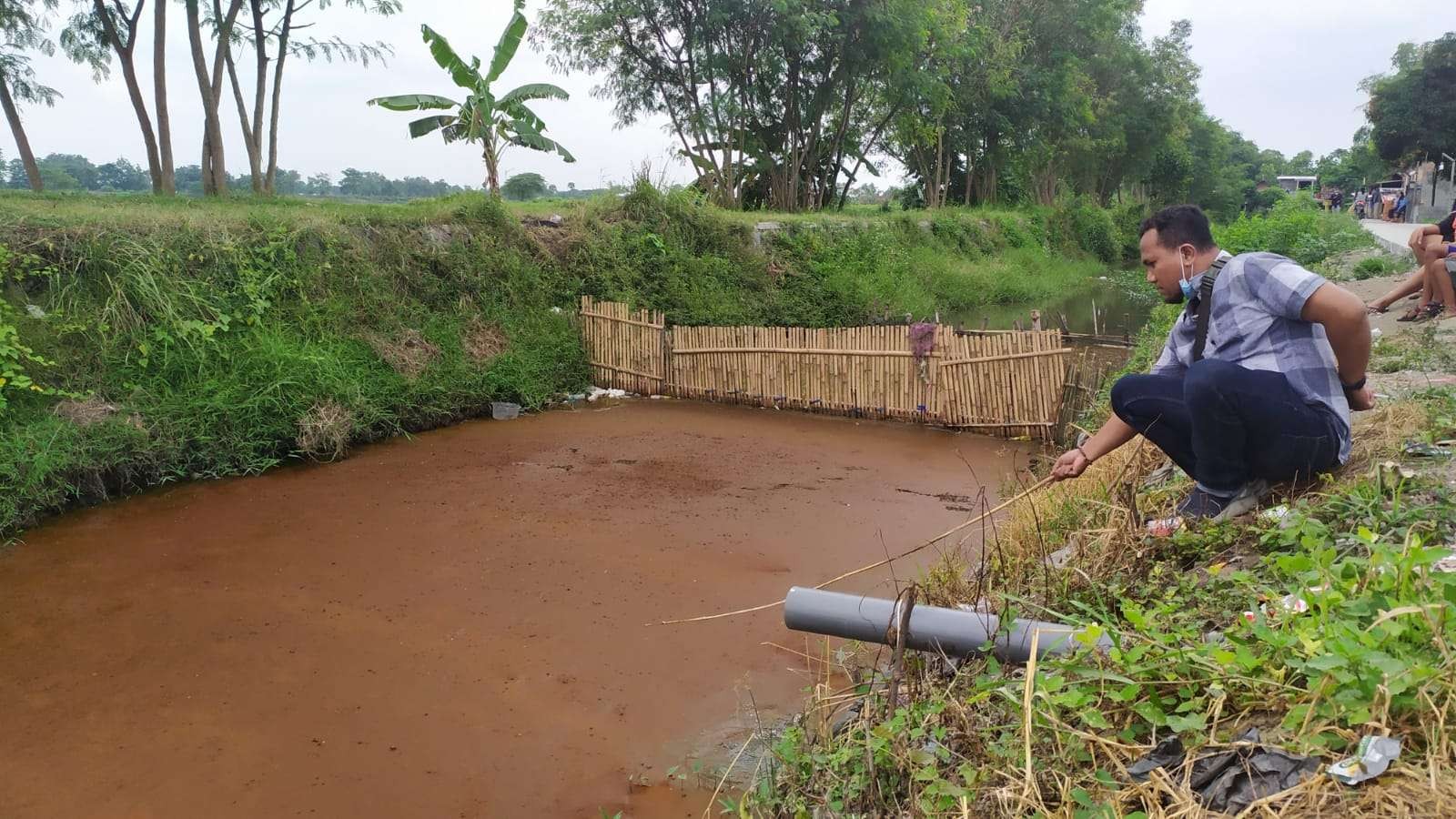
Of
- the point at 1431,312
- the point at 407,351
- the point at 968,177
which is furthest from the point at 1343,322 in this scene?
the point at 968,177

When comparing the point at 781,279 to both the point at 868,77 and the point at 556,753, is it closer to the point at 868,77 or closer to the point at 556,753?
the point at 868,77

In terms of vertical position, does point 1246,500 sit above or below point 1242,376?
below

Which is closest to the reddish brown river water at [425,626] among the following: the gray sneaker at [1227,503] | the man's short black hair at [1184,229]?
the gray sneaker at [1227,503]

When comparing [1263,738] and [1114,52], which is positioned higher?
[1114,52]

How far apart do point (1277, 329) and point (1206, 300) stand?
0.25m

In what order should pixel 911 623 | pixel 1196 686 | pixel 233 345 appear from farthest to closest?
pixel 233 345 → pixel 911 623 → pixel 1196 686

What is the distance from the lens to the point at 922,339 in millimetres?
8594

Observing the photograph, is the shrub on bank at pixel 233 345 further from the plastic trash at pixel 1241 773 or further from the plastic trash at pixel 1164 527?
the plastic trash at pixel 1241 773

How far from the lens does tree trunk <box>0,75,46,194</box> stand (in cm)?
1369

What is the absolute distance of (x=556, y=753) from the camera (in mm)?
3406

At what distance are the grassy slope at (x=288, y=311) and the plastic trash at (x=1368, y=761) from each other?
7097mm

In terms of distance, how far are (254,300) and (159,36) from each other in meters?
7.92

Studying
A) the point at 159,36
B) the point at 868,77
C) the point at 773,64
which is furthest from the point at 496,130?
the point at 868,77

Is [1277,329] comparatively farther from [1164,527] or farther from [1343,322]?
[1164,527]
